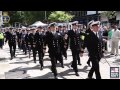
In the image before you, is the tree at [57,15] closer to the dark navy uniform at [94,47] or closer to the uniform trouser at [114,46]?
the uniform trouser at [114,46]

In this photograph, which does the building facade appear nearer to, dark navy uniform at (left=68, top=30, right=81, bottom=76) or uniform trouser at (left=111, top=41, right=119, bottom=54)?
dark navy uniform at (left=68, top=30, right=81, bottom=76)

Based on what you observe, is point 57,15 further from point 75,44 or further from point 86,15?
point 86,15

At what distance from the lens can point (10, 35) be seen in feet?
53.5

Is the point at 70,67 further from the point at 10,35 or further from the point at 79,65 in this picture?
the point at 10,35

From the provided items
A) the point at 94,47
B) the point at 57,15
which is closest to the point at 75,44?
the point at 94,47

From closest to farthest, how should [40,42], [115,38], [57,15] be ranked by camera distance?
[40,42] < [115,38] < [57,15]

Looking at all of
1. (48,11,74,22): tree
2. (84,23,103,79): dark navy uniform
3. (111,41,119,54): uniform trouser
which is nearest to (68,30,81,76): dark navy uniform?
(84,23,103,79): dark navy uniform

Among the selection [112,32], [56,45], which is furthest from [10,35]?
[56,45]

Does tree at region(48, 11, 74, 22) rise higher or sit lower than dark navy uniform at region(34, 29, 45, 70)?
higher

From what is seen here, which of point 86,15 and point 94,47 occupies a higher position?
point 86,15

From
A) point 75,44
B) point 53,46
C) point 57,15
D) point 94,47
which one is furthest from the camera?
point 57,15

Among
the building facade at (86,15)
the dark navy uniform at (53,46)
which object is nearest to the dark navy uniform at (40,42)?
the building facade at (86,15)
